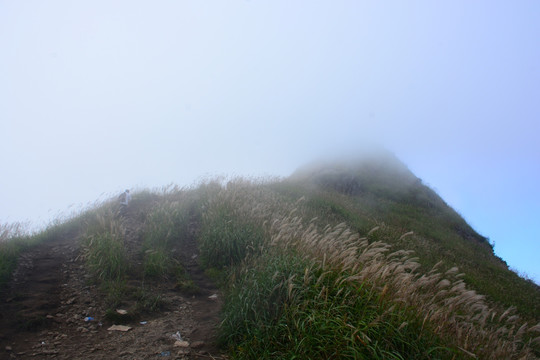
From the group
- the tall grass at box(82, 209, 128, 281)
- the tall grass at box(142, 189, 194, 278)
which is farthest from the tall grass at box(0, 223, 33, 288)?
the tall grass at box(142, 189, 194, 278)

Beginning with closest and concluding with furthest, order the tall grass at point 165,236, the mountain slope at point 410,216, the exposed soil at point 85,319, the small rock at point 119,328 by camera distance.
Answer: the exposed soil at point 85,319, the small rock at point 119,328, the tall grass at point 165,236, the mountain slope at point 410,216

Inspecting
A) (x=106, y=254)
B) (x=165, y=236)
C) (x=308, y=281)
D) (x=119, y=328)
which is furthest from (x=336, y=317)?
(x=165, y=236)

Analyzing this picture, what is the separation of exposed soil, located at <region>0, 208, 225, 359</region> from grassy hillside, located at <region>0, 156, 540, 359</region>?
281mm

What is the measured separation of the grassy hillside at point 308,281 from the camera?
3205 millimetres

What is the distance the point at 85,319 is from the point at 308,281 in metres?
3.59

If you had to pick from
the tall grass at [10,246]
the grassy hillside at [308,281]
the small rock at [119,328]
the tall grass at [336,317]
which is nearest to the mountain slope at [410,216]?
the grassy hillside at [308,281]

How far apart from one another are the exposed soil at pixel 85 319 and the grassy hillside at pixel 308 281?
0.28 m

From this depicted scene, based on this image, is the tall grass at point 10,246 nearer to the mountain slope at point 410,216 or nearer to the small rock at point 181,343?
the small rock at point 181,343

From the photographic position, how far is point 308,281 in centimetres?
369

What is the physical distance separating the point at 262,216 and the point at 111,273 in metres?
3.20

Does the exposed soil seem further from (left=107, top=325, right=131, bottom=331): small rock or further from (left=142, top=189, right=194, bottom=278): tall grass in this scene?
(left=142, top=189, right=194, bottom=278): tall grass

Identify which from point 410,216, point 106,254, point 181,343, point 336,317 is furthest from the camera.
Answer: point 410,216

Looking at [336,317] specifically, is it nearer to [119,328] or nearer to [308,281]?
[308,281]

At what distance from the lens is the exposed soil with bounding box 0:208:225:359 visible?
3863mm
